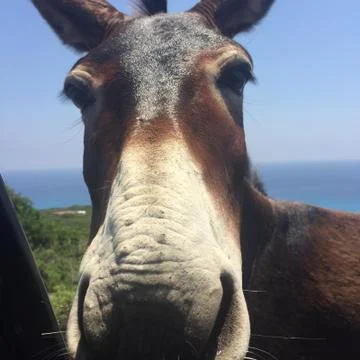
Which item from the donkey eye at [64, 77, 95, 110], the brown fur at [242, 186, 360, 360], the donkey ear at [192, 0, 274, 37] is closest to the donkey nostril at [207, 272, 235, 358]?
the brown fur at [242, 186, 360, 360]

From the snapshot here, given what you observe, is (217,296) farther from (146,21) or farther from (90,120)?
(146,21)

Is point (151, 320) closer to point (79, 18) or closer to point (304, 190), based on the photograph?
point (79, 18)

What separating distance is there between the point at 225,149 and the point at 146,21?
1.37 m

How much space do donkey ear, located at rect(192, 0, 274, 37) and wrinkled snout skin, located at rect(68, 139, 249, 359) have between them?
7.79 ft

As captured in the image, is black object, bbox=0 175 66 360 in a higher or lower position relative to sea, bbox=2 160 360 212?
higher

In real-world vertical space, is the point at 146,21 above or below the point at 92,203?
above

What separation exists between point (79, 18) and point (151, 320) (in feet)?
11.7

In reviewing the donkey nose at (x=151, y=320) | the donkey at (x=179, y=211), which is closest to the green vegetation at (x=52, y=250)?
the donkey at (x=179, y=211)

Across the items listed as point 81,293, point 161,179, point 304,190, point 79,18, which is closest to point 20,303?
point 81,293

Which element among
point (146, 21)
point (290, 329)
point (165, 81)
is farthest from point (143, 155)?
point (290, 329)

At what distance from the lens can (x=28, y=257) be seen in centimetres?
351

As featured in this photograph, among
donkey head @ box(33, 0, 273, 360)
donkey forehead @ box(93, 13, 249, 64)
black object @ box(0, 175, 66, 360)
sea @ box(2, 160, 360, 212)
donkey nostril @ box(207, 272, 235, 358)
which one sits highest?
donkey forehead @ box(93, 13, 249, 64)

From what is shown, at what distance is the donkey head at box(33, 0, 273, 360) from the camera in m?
2.32

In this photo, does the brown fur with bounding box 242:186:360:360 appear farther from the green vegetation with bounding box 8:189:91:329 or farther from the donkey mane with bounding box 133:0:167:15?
the green vegetation with bounding box 8:189:91:329
